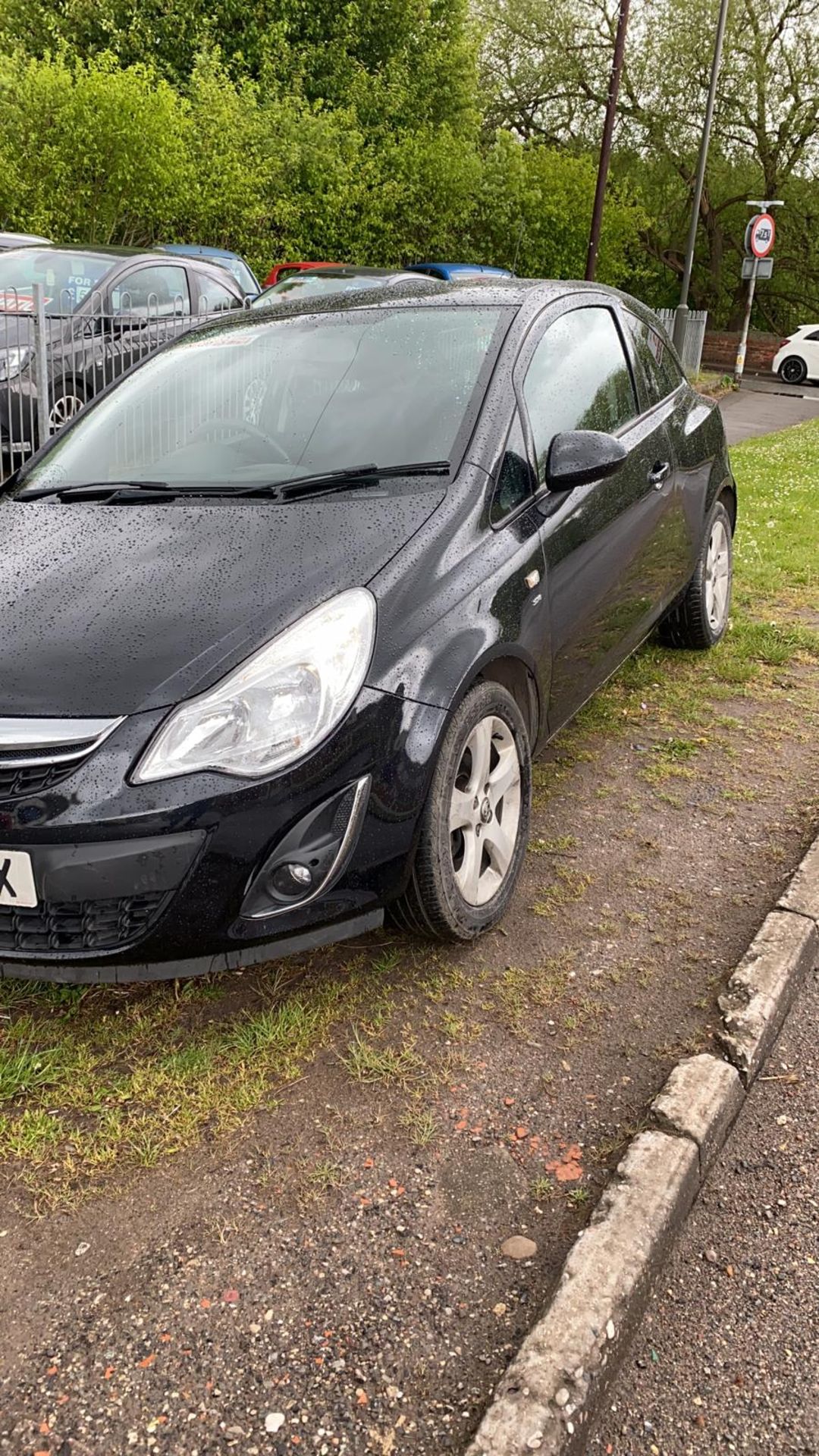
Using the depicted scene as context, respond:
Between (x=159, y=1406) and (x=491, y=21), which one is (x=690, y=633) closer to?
(x=159, y=1406)

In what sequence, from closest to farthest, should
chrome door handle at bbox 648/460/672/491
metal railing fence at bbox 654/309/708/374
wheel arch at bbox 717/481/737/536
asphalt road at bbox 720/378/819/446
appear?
chrome door handle at bbox 648/460/672/491 < wheel arch at bbox 717/481/737/536 < asphalt road at bbox 720/378/819/446 < metal railing fence at bbox 654/309/708/374

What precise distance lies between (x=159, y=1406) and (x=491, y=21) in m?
36.2

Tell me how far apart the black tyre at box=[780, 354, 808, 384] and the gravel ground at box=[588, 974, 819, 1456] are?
87.7 ft

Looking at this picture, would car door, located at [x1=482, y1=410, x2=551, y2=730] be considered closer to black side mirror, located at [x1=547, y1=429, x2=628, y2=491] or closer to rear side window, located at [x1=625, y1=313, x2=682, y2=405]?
black side mirror, located at [x1=547, y1=429, x2=628, y2=491]

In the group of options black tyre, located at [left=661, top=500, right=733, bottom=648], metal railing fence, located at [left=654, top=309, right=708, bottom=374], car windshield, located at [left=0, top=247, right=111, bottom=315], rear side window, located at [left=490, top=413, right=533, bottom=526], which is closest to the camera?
rear side window, located at [left=490, top=413, right=533, bottom=526]

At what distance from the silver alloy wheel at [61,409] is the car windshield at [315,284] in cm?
246

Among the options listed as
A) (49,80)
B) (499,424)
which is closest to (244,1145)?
(499,424)

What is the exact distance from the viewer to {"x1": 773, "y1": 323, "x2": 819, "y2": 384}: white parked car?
85.2 feet

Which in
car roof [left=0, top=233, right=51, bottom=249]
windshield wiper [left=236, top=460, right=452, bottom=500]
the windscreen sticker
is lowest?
windshield wiper [left=236, top=460, right=452, bottom=500]

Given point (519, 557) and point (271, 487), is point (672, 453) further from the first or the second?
point (271, 487)

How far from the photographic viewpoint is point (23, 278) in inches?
356

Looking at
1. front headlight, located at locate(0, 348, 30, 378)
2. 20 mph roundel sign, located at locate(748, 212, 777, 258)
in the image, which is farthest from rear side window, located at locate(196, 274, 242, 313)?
20 mph roundel sign, located at locate(748, 212, 777, 258)

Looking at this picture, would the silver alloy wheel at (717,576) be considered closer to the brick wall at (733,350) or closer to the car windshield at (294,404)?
the car windshield at (294,404)

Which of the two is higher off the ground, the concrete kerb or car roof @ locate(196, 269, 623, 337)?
car roof @ locate(196, 269, 623, 337)
